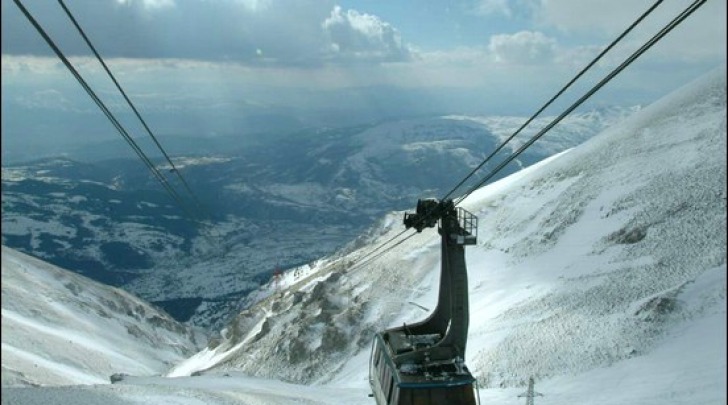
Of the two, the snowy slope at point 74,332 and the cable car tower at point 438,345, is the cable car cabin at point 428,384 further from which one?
the snowy slope at point 74,332

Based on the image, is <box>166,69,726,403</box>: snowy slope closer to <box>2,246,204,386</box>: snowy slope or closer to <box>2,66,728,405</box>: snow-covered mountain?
<box>2,66,728,405</box>: snow-covered mountain

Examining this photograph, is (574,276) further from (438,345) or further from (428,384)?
(428,384)

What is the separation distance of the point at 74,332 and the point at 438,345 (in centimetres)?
10430

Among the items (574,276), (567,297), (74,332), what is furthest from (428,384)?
(74,332)

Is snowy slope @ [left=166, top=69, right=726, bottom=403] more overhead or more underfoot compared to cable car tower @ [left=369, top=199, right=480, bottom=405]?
more overhead

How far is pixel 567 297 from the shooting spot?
4697 cm

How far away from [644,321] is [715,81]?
209ft

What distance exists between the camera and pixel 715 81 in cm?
8150

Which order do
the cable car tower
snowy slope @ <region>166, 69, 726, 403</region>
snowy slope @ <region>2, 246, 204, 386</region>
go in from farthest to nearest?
snowy slope @ <region>2, 246, 204, 386</region> → snowy slope @ <region>166, 69, 726, 403</region> → the cable car tower

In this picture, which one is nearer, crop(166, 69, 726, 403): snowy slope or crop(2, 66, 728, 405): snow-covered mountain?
crop(2, 66, 728, 405): snow-covered mountain

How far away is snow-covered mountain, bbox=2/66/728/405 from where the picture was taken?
30.8 meters

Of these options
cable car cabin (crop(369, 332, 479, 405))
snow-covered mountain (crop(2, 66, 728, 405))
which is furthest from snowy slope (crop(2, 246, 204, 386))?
cable car cabin (crop(369, 332, 479, 405))

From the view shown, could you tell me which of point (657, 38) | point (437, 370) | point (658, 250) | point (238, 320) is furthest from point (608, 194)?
point (238, 320)

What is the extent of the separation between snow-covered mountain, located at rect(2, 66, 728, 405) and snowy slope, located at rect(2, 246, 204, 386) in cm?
1698
